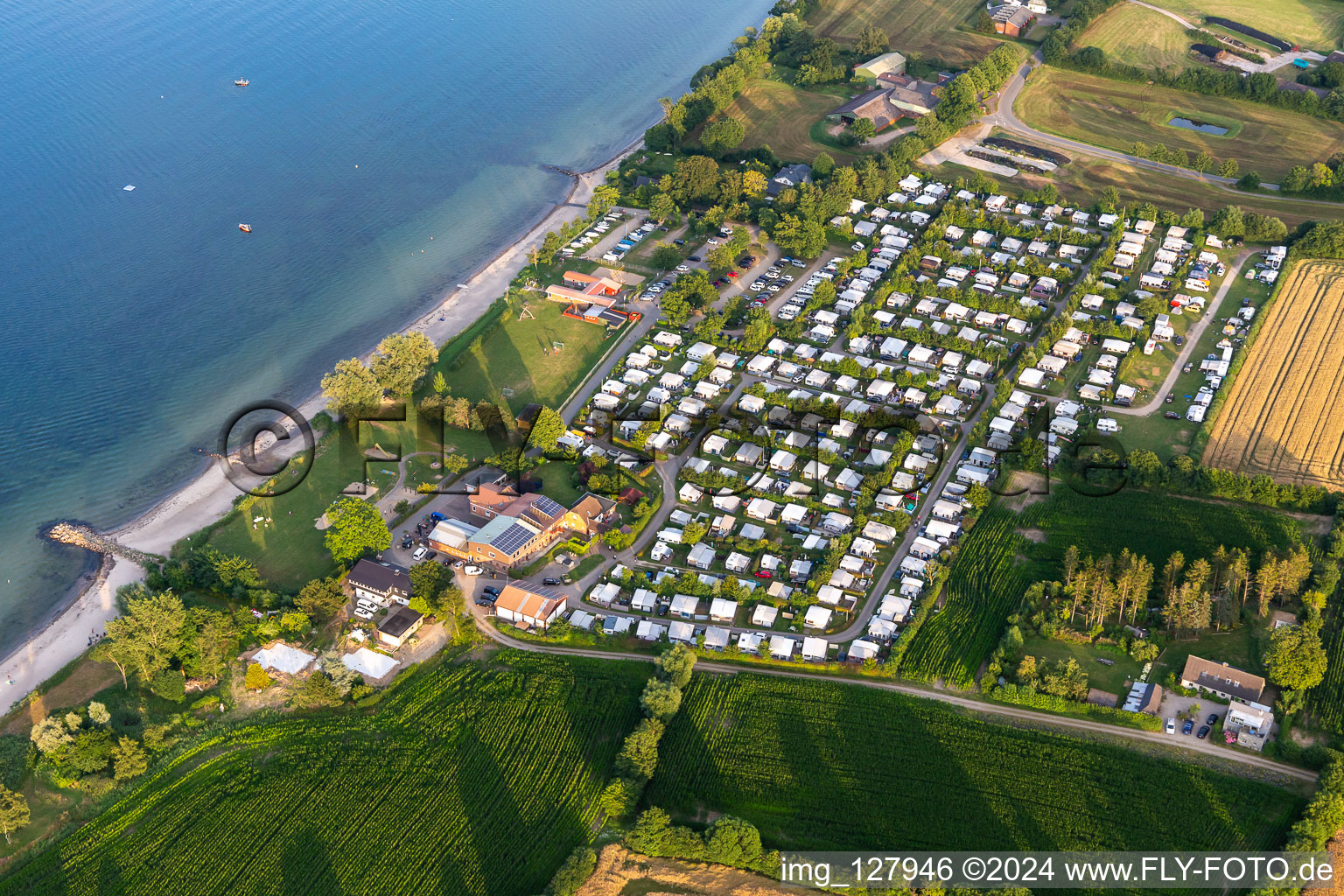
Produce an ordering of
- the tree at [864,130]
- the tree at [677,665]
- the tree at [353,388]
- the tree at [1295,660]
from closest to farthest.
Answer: the tree at [1295,660] → the tree at [677,665] → the tree at [353,388] → the tree at [864,130]

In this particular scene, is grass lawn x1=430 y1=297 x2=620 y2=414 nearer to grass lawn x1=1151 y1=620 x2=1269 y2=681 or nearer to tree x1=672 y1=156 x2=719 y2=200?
tree x1=672 y1=156 x2=719 y2=200

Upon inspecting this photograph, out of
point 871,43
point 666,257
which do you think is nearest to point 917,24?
point 871,43

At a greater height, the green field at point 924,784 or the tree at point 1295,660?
the tree at point 1295,660

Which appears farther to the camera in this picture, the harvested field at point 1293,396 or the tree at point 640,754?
the harvested field at point 1293,396

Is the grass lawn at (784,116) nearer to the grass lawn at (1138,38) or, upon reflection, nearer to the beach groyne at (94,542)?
the grass lawn at (1138,38)

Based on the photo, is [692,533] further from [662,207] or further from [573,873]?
[662,207]

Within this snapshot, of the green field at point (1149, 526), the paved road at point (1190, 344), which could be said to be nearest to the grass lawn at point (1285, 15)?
the paved road at point (1190, 344)

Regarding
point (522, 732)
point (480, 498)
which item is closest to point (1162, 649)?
point (522, 732)
